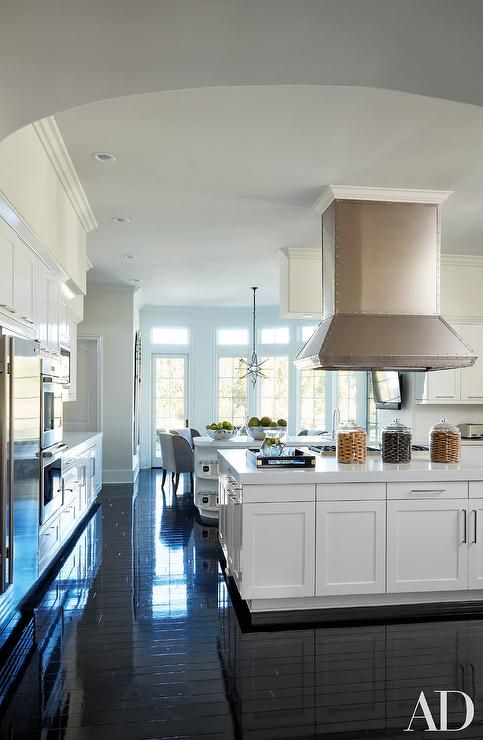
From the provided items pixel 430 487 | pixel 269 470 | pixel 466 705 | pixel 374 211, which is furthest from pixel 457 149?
pixel 466 705

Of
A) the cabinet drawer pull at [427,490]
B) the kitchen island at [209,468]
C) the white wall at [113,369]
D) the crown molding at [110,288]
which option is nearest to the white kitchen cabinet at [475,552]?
the cabinet drawer pull at [427,490]

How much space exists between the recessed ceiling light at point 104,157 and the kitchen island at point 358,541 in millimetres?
2206

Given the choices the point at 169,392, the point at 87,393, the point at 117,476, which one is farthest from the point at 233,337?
the point at 117,476

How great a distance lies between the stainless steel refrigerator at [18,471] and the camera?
281 centimetres

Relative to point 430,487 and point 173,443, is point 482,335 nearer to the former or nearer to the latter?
point 430,487

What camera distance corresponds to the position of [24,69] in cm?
186

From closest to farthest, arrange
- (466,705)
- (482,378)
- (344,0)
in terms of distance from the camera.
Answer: (344,0)
(466,705)
(482,378)

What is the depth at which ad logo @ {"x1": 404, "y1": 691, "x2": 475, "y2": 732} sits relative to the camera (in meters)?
2.20

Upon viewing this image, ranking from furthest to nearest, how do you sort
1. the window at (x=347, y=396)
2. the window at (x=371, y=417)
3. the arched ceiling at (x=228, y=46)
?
the window at (x=347, y=396) → the window at (x=371, y=417) → the arched ceiling at (x=228, y=46)

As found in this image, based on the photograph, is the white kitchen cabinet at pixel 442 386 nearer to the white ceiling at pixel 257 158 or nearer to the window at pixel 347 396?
the white ceiling at pixel 257 158

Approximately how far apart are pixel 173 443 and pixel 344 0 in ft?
21.0

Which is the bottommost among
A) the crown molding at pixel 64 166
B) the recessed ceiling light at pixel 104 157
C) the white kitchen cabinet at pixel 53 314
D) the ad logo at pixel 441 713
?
the ad logo at pixel 441 713

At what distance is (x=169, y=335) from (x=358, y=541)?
7.46 metres

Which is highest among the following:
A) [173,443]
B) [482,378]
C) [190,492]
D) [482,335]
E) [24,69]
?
[24,69]
